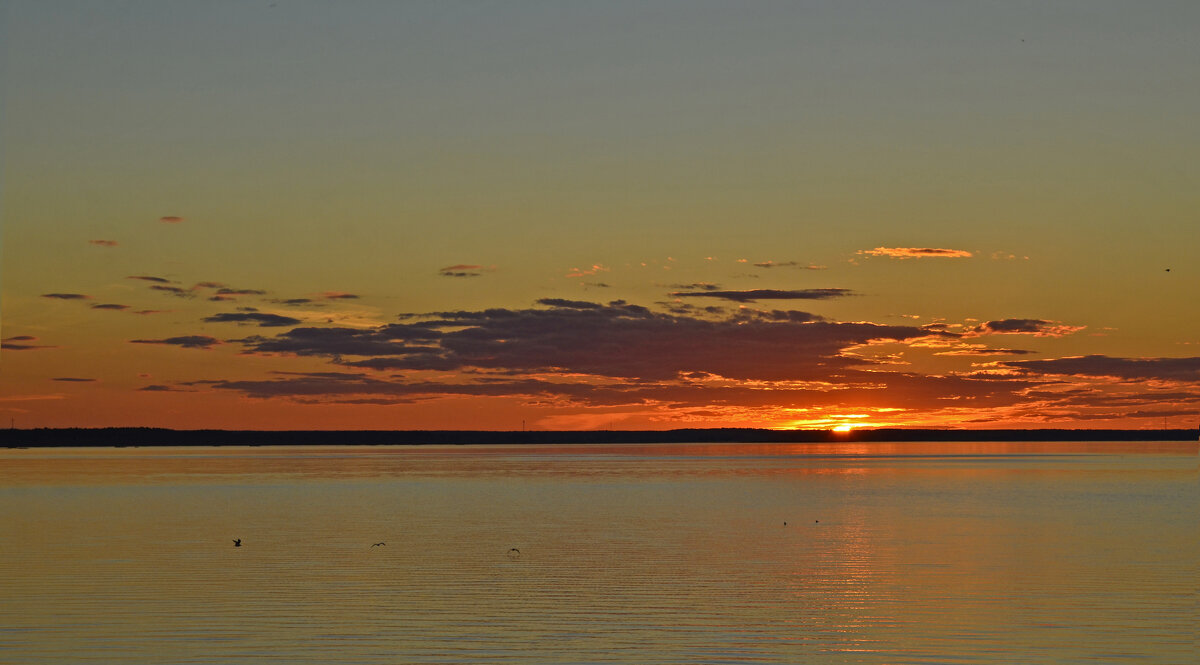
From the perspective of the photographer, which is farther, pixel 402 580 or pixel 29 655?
pixel 402 580

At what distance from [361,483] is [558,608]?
238ft

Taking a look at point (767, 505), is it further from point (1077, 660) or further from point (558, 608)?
point (1077, 660)

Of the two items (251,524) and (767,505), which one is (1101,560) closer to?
(767,505)

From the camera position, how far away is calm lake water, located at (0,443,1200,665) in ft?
93.0

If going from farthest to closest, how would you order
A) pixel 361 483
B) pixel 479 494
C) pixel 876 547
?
pixel 361 483 < pixel 479 494 < pixel 876 547

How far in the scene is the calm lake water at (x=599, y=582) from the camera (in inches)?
1117

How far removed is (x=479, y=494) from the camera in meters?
85.8

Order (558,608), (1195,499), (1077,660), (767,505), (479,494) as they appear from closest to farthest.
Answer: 1. (1077,660)
2. (558,608)
3. (767,505)
4. (1195,499)
5. (479,494)

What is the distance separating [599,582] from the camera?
37.9 m

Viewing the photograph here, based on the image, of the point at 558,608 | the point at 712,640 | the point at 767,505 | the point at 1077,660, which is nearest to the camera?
the point at 1077,660

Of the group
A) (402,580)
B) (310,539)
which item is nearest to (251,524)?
(310,539)

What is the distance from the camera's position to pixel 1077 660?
26875 millimetres

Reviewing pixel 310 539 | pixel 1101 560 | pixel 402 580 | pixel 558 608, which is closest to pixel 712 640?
pixel 558 608

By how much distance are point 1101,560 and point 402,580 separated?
24.3 metres
